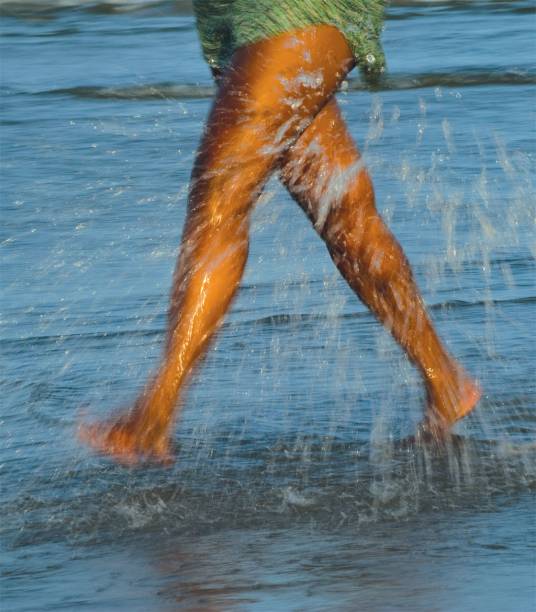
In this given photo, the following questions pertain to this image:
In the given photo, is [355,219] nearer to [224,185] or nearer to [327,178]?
[327,178]

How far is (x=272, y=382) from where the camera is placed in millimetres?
4172

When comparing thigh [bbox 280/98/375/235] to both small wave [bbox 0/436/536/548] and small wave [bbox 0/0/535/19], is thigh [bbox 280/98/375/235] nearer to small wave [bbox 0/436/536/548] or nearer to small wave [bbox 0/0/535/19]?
small wave [bbox 0/436/536/548]

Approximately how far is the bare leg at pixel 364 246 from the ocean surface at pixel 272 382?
16 centimetres

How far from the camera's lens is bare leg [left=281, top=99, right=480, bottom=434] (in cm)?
364

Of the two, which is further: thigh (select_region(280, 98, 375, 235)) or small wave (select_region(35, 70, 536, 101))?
small wave (select_region(35, 70, 536, 101))

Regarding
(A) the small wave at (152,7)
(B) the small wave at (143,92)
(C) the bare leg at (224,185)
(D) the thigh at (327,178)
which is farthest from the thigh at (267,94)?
(A) the small wave at (152,7)

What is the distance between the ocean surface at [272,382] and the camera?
9.75 ft

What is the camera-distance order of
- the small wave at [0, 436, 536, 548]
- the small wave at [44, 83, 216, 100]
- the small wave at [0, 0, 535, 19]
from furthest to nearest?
the small wave at [0, 0, 535, 19] → the small wave at [44, 83, 216, 100] → the small wave at [0, 436, 536, 548]

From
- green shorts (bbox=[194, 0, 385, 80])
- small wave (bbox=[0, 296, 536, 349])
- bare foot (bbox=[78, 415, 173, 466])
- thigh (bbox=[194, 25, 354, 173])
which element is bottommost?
small wave (bbox=[0, 296, 536, 349])

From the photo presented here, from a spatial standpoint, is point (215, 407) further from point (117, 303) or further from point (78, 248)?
point (78, 248)

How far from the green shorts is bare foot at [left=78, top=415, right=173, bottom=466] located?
83 cm

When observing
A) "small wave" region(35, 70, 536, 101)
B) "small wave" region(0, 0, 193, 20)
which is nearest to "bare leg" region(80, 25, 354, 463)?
"small wave" region(35, 70, 536, 101)

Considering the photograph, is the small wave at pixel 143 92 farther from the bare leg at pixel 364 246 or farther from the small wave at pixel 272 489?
the small wave at pixel 272 489

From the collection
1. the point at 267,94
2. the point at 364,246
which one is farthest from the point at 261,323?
the point at 267,94
